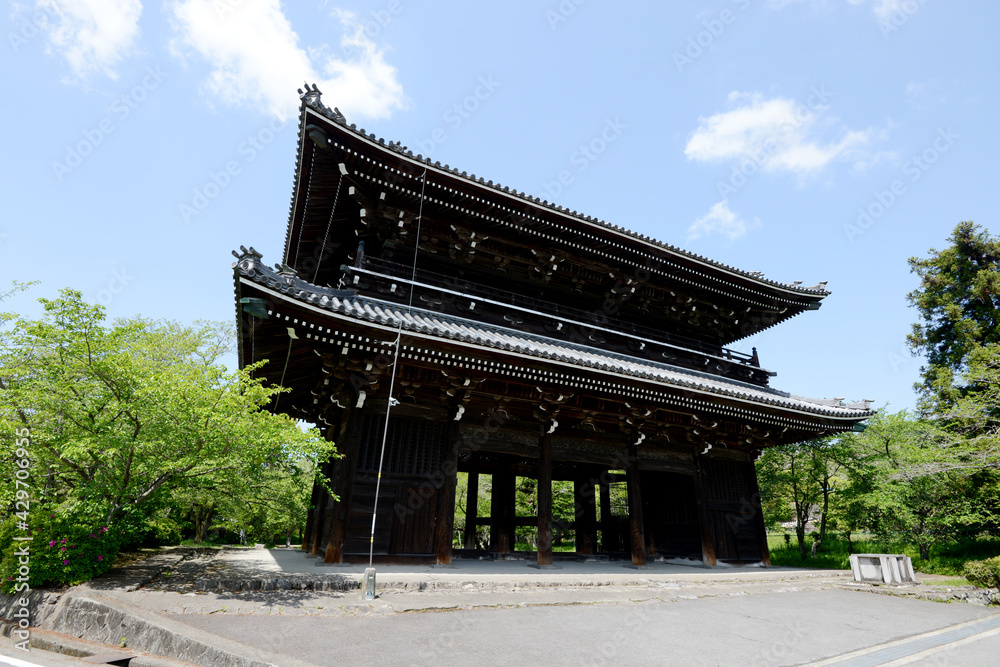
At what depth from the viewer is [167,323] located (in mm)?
24141

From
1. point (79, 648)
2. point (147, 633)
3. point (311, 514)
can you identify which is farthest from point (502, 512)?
point (79, 648)

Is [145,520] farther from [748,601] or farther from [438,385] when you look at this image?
[748,601]

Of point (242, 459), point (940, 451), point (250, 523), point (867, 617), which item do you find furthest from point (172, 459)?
point (940, 451)

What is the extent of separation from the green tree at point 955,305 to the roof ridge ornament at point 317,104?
28.6 metres

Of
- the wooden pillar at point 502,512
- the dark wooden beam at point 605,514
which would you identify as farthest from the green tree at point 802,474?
the wooden pillar at point 502,512

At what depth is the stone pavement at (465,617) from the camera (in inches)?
192

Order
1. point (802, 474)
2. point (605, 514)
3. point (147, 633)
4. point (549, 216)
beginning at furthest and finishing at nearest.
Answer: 1. point (802, 474)
2. point (605, 514)
3. point (549, 216)
4. point (147, 633)

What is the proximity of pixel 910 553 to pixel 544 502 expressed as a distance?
55.8 ft

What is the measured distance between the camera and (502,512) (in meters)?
14.9

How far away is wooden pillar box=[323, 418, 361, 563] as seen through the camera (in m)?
8.63

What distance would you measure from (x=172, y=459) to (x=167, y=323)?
2138 centimetres

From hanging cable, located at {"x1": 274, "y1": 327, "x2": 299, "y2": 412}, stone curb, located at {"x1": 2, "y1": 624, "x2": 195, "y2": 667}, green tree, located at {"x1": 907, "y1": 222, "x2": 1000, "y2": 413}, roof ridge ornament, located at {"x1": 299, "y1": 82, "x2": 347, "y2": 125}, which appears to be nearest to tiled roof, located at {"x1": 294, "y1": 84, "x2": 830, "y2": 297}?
roof ridge ornament, located at {"x1": 299, "y1": 82, "x2": 347, "y2": 125}

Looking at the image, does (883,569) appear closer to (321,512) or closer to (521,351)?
(521,351)

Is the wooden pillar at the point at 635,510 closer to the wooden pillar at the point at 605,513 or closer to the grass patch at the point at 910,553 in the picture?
the wooden pillar at the point at 605,513
